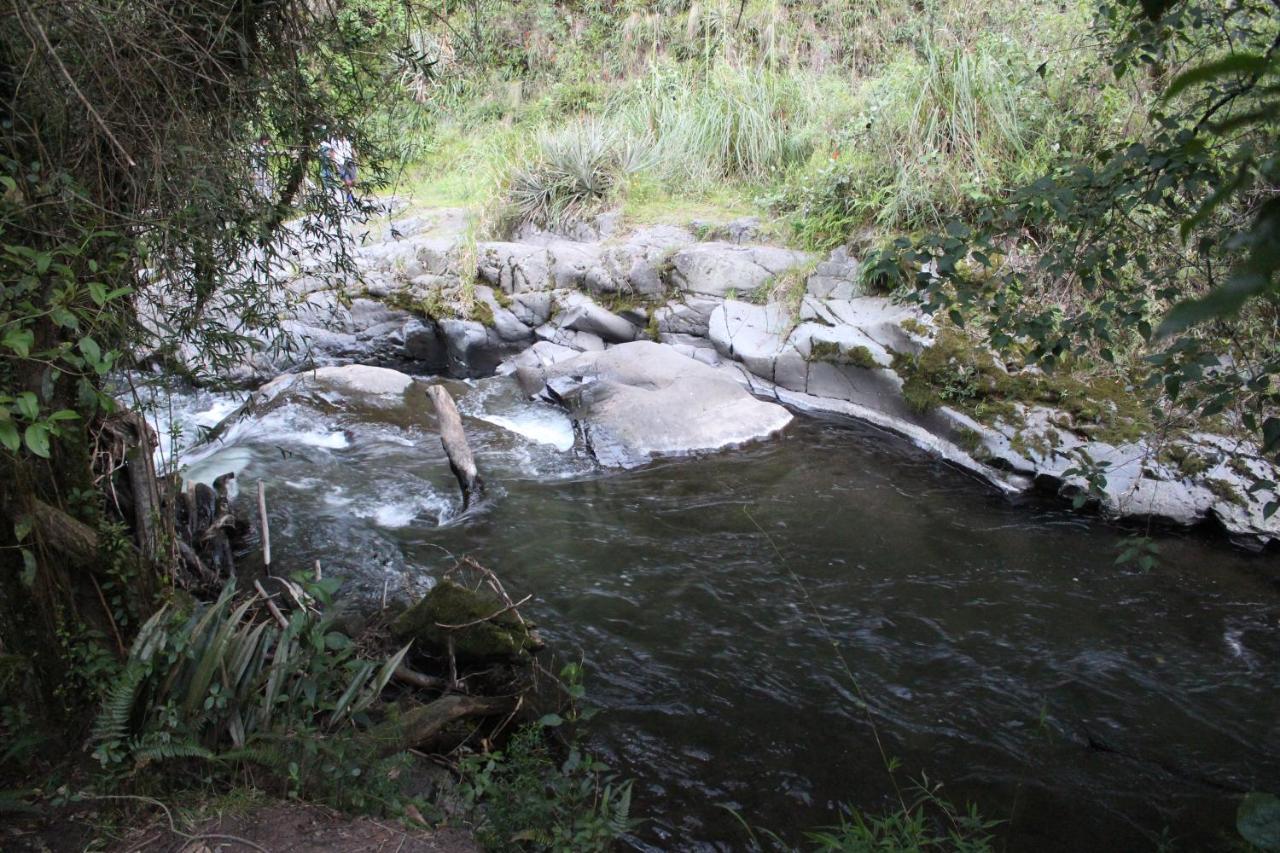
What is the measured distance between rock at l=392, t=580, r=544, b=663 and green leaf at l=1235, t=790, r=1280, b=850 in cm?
273

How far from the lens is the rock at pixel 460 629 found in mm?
3744

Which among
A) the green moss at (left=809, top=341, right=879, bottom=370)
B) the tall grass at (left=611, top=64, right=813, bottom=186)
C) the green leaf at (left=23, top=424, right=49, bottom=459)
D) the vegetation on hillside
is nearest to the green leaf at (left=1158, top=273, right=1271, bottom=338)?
the vegetation on hillside

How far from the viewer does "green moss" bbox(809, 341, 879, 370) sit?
745 cm

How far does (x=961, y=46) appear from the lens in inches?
328

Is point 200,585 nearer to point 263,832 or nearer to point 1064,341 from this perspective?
point 263,832

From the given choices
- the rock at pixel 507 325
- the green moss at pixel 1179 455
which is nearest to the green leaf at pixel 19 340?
the green moss at pixel 1179 455

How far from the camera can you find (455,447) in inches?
235

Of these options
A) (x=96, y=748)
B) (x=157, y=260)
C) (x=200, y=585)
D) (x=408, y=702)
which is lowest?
(x=408, y=702)

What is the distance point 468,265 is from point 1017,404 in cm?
569

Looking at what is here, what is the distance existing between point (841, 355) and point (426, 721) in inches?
210

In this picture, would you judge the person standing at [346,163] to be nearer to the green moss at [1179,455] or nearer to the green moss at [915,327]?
the green moss at [915,327]

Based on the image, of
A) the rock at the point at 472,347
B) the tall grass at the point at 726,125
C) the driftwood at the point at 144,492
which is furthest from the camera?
the tall grass at the point at 726,125

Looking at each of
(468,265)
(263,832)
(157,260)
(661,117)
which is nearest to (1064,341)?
(263,832)

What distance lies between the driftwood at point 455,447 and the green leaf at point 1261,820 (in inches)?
191
